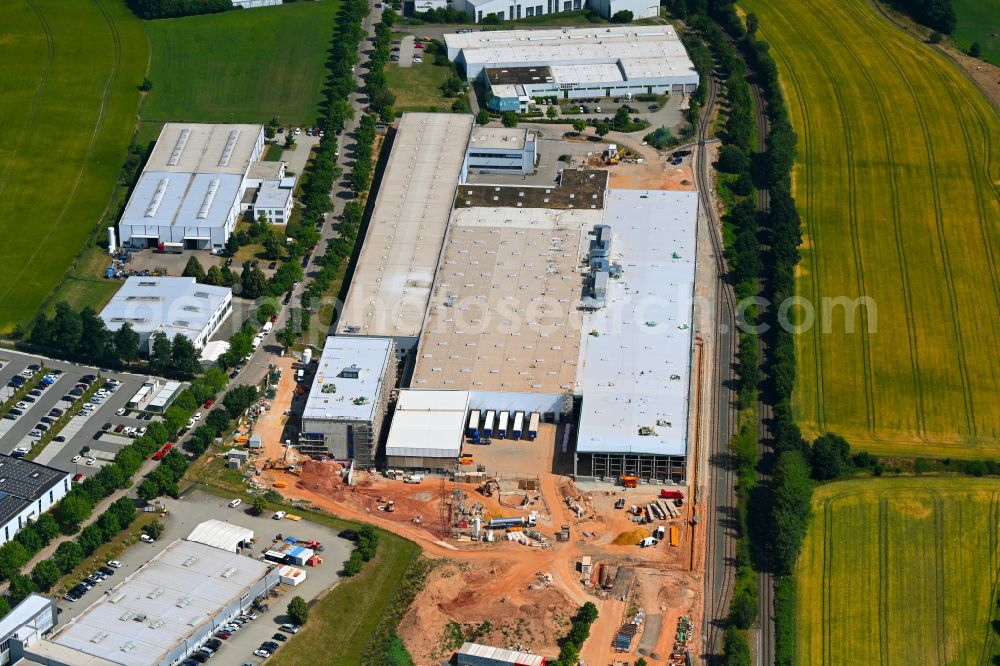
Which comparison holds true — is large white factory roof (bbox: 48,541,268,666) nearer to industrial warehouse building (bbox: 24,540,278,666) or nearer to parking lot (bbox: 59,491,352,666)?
industrial warehouse building (bbox: 24,540,278,666)

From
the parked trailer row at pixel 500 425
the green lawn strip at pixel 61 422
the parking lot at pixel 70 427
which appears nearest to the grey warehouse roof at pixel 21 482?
the parking lot at pixel 70 427

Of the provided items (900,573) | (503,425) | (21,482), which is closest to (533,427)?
(503,425)

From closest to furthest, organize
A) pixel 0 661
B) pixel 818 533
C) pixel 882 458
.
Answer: pixel 0 661, pixel 818 533, pixel 882 458

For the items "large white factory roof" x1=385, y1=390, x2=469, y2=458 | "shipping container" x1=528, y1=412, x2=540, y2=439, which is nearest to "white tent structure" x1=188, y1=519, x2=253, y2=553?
"large white factory roof" x1=385, y1=390, x2=469, y2=458

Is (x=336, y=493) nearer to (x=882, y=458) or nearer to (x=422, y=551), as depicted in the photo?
(x=422, y=551)

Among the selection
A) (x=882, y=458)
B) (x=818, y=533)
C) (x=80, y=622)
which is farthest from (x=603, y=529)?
(x=80, y=622)

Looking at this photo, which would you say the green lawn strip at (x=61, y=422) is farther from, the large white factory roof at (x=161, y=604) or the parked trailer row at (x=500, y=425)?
the parked trailer row at (x=500, y=425)

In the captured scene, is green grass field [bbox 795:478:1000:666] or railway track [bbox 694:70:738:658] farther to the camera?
railway track [bbox 694:70:738:658]

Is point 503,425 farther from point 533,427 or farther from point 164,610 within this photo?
point 164,610
